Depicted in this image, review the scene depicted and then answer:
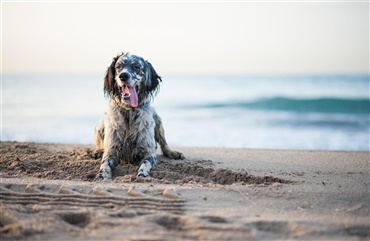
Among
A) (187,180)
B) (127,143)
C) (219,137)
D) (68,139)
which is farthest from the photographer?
(219,137)

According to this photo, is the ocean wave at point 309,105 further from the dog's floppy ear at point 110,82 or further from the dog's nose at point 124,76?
the dog's nose at point 124,76

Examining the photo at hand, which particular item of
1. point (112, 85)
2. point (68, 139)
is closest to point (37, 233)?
point (112, 85)

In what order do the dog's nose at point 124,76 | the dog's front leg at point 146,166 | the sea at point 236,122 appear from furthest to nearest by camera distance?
the sea at point 236,122 → the dog's nose at point 124,76 → the dog's front leg at point 146,166

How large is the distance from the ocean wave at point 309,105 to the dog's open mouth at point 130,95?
50.6 feet

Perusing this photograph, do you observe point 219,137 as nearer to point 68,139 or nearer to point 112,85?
point 68,139

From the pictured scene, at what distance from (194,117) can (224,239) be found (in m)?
13.6

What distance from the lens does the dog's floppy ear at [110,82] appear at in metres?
6.15

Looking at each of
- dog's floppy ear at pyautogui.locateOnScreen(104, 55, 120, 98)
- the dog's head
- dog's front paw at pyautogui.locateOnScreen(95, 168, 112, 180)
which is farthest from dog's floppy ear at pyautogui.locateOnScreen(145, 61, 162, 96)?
dog's front paw at pyautogui.locateOnScreen(95, 168, 112, 180)

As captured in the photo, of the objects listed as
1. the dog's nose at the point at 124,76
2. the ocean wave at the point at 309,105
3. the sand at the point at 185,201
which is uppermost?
the ocean wave at the point at 309,105

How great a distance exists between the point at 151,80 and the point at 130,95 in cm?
48

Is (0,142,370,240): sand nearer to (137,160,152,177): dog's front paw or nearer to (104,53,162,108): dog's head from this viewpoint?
(137,160,152,177): dog's front paw

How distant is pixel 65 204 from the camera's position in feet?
12.8

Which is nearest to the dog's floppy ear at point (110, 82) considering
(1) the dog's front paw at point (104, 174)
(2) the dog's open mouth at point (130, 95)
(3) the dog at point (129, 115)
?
(3) the dog at point (129, 115)

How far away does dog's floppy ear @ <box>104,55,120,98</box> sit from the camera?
6152 mm
